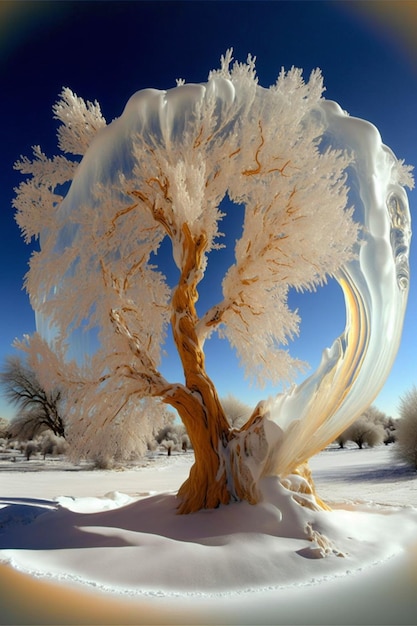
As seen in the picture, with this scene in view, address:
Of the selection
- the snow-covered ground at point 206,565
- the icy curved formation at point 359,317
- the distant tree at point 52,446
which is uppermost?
the icy curved formation at point 359,317

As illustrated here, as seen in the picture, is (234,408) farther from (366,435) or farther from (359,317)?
(359,317)

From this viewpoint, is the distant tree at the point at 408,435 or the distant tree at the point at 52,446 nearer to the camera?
the distant tree at the point at 408,435

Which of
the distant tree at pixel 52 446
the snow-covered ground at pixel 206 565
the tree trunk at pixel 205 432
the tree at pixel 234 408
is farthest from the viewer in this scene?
the tree at pixel 234 408

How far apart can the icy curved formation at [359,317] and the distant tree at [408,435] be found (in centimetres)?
605

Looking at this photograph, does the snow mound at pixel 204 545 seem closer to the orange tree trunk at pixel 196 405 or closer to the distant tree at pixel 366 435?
the orange tree trunk at pixel 196 405

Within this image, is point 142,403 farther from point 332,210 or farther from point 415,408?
point 415,408

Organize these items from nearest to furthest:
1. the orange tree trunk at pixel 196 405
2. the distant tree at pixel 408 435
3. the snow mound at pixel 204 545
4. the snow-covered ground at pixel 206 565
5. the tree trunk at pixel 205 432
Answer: the snow-covered ground at pixel 206 565, the snow mound at pixel 204 545, the tree trunk at pixel 205 432, the orange tree trunk at pixel 196 405, the distant tree at pixel 408 435

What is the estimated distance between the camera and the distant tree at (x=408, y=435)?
10.9 meters

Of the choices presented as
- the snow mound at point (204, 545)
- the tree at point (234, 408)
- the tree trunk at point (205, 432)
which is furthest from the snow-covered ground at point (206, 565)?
the tree at point (234, 408)

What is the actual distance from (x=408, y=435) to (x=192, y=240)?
8484mm

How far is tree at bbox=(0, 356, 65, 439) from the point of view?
69.4 ft

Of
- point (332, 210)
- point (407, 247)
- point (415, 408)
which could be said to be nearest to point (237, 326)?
point (332, 210)

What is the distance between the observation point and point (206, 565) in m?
3.64

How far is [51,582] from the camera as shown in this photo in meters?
3.34
